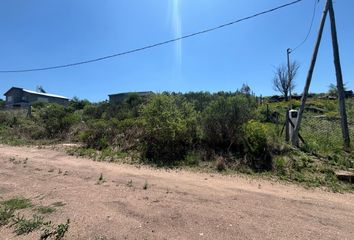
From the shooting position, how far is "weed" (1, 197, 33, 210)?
566cm

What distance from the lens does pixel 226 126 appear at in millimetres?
10742

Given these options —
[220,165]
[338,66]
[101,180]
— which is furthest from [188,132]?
[338,66]

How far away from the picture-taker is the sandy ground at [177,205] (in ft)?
14.7

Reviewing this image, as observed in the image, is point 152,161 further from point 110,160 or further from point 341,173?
point 341,173

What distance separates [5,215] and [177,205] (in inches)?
125

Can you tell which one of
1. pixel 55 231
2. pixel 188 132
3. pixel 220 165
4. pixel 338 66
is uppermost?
pixel 338 66

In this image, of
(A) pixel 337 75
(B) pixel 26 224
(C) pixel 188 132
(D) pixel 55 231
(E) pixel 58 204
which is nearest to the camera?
(D) pixel 55 231

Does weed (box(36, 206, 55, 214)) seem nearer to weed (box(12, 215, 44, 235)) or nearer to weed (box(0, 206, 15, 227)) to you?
weed (box(12, 215, 44, 235))

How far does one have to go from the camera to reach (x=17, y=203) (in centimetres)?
582

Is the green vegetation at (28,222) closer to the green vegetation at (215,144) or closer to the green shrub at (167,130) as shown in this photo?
the green vegetation at (215,144)

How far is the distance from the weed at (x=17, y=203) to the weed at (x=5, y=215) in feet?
0.41

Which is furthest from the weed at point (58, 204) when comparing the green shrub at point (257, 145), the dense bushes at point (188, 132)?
the green shrub at point (257, 145)

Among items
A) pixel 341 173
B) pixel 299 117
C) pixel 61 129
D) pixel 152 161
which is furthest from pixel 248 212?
pixel 61 129

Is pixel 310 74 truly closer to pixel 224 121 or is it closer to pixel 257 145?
pixel 224 121
